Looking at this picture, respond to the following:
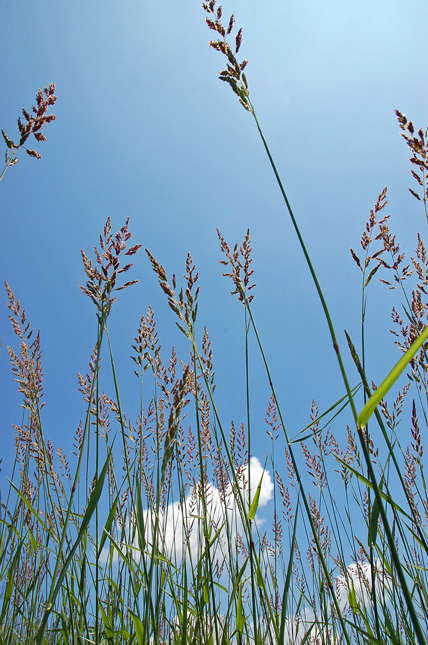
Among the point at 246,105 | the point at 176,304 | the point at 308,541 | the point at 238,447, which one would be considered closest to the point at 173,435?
the point at 176,304

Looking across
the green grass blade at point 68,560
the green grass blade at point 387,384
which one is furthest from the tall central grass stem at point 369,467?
the green grass blade at point 68,560

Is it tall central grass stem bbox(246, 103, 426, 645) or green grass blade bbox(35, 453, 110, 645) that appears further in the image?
green grass blade bbox(35, 453, 110, 645)

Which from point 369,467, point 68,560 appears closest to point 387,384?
point 369,467

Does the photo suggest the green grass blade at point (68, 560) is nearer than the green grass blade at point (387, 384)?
No

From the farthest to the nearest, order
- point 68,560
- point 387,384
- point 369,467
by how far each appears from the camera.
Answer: point 68,560 < point 369,467 < point 387,384

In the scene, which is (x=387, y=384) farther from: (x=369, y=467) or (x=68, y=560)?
(x=68, y=560)

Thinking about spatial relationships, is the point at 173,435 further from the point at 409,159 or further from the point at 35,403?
the point at 409,159

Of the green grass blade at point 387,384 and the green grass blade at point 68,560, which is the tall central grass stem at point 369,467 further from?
the green grass blade at point 68,560

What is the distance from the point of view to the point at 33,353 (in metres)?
1.96

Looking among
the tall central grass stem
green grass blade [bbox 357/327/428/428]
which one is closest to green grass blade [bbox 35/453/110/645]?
the tall central grass stem

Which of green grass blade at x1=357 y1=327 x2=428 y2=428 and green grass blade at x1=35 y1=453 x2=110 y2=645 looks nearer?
green grass blade at x1=357 y1=327 x2=428 y2=428

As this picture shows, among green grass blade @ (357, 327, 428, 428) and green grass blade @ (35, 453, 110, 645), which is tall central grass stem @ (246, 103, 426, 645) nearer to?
green grass blade @ (357, 327, 428, 428)

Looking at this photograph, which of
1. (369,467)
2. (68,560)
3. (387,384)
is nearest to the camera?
(387,384)

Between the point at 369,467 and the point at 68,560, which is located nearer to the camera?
the point at 369,467
